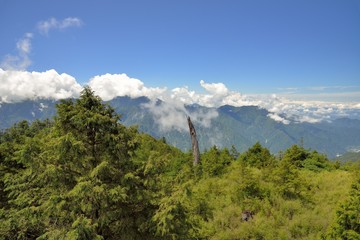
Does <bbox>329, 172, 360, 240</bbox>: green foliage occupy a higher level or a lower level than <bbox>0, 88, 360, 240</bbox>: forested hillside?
lower

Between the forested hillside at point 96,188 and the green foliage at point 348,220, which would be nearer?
the forested hillside at point 96,188

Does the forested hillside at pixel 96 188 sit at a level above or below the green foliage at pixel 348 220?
above

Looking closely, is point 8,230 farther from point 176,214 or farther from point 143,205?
point 176,214

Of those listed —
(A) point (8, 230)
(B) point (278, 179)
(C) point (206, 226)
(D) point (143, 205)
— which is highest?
(D) point (143, 205)

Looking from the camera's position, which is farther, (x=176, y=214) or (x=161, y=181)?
(x=161, y=181)

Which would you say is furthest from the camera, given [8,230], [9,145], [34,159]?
[9,145]

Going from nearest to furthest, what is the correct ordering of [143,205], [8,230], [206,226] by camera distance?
[8,230] < [143,205] < [206,226]

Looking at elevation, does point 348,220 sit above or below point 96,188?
below

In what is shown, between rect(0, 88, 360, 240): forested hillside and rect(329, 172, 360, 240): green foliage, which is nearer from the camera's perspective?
rect(0, 88, 360, 240): forested hillside

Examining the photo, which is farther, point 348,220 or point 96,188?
point 348,220

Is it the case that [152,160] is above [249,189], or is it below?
above

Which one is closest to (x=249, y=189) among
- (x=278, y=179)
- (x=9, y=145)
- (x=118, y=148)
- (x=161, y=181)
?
(x=278, y=179)

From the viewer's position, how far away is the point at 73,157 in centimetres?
784

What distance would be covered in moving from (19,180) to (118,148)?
3281mm
